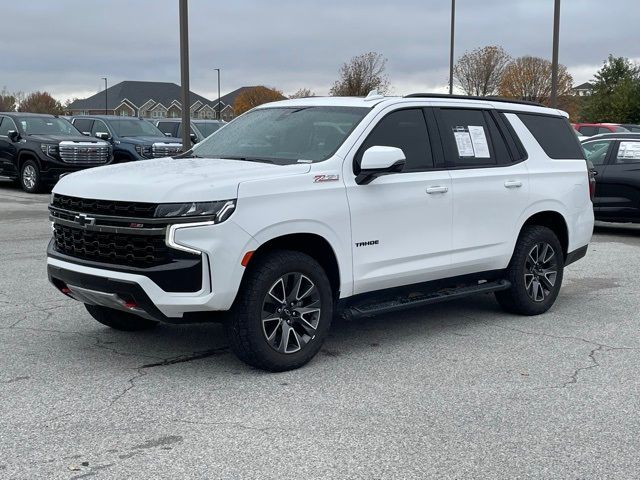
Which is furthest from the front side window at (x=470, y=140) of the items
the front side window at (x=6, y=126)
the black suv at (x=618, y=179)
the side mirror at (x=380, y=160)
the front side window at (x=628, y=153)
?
the front side window at (x=6, y=126)

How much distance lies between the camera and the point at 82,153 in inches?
Result: 757

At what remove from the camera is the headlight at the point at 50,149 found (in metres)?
19.0

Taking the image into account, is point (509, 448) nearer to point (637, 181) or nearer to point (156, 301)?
point (156, 301)

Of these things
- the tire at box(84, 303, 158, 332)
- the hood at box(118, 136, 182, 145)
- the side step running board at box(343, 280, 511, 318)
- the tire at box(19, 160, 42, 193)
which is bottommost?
the tire at box(84, 303, 158, 332)

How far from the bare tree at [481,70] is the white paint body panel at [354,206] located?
65821mm

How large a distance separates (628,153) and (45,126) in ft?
45.1

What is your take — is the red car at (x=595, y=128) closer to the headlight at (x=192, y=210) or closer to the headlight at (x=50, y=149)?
the headlight at (x=50, y=149)

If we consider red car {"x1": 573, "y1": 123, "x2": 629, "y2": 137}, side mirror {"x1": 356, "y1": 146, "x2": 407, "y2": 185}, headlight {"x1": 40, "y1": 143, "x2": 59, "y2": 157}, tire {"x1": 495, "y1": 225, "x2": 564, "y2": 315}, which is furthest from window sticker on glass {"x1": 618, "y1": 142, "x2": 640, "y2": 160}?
red car {"x1": 573, "y1": 123, "x2": 629, "y2": 137}

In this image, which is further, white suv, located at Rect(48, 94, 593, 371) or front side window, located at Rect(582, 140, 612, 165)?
front side window, located at Rect(582, 140, 612, 165)

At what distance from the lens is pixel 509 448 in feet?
13.9

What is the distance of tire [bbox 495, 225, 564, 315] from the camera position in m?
7.14

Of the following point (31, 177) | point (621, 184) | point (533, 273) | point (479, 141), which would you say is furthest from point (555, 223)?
point (31, 177)

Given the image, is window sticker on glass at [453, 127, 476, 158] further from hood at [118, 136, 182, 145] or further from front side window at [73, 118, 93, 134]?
front side window at [73, 118, 93, 134]

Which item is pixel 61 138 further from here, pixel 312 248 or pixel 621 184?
pixel 312 248
